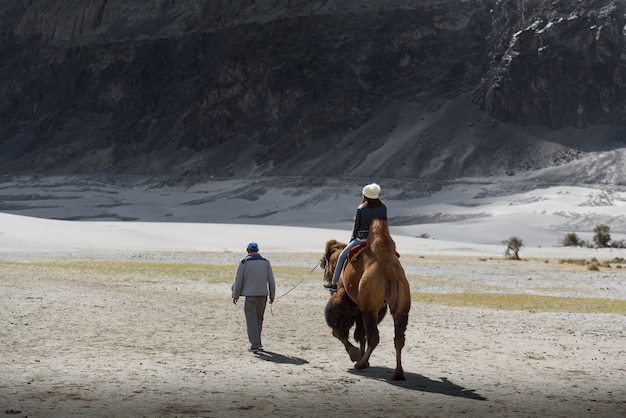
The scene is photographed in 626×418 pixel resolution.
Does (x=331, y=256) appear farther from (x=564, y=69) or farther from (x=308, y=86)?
(x=308, y=86)

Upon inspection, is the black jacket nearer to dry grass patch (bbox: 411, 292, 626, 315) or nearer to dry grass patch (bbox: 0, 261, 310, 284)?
dry grass patch (bbox: 411, 292, 626, 315)

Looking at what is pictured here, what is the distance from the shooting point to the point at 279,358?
1213 cm

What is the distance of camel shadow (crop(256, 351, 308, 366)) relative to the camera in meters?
11.8

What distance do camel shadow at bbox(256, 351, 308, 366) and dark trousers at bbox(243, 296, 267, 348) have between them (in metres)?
0.20

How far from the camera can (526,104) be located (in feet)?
368

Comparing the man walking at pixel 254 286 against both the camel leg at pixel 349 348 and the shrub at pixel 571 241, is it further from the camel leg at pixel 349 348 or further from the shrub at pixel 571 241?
the shrub at pixel 571 241

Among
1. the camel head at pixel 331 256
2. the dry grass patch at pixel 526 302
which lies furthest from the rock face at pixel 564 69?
the camel head at pixel 331 256

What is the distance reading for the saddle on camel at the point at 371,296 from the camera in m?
10.4

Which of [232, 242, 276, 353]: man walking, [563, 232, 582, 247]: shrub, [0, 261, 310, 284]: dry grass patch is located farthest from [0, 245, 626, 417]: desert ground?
[563, 232, 582, 247]: shrub

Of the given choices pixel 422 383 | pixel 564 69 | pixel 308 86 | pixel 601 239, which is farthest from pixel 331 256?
pixel 308 86

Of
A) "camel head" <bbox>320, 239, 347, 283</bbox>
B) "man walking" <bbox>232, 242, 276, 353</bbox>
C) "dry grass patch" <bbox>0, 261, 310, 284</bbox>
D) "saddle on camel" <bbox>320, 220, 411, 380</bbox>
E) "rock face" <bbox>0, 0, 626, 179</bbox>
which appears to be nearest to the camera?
"saddle on camel" <bbox>320, 220, 411, 380</bbox>

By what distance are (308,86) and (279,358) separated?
391 ft

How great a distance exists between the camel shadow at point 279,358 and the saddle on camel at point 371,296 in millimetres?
714

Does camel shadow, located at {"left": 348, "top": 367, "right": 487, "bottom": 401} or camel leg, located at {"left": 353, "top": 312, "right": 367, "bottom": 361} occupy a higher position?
camel leg, located at {"left": 353, "top": 312, "right": 367, "bottom": 361}
